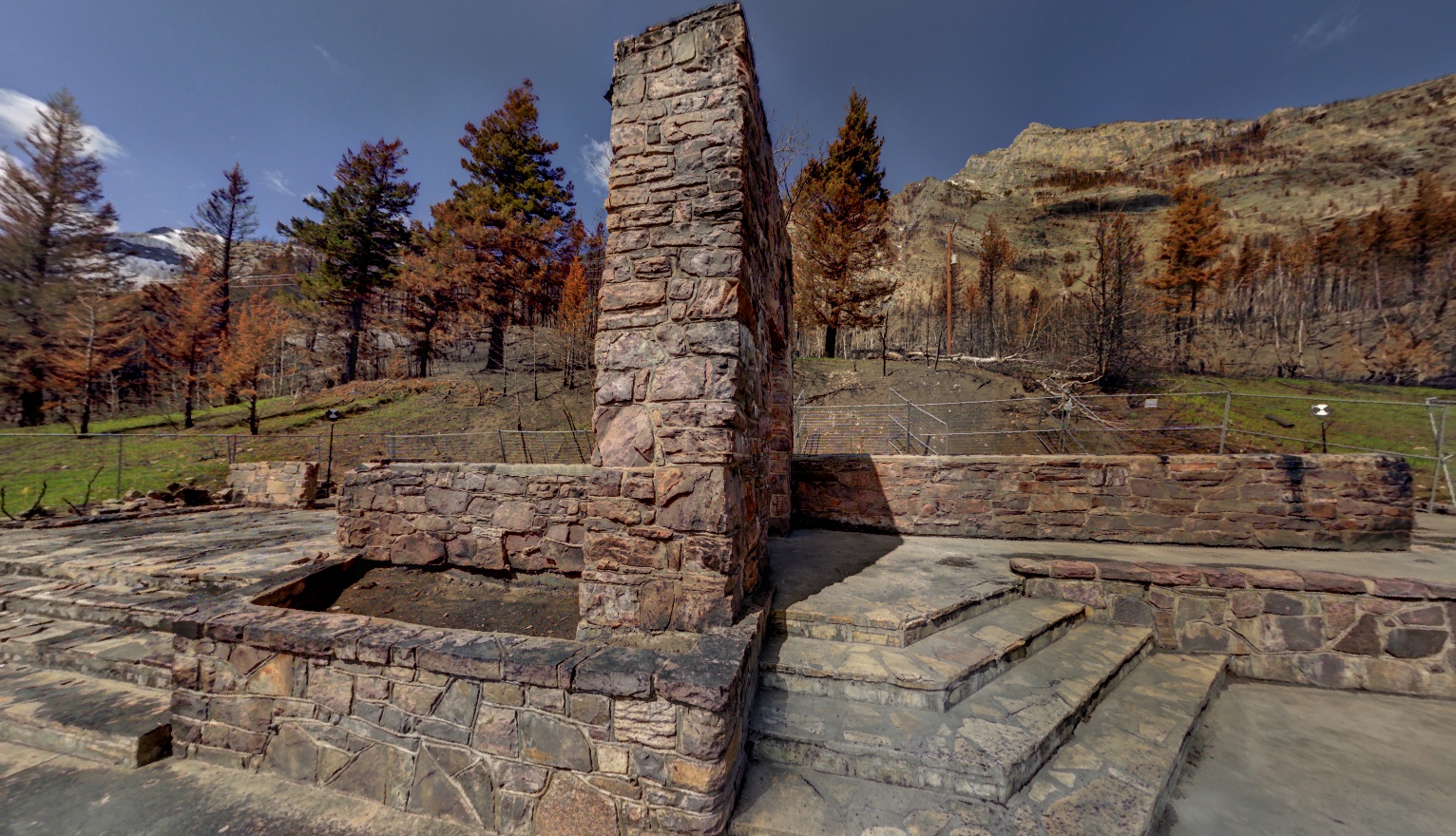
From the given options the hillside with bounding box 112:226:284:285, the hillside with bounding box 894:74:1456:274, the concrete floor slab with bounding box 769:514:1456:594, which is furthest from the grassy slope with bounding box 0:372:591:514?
the hillside with bounding box 894:74:1456:274

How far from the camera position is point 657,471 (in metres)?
2.73

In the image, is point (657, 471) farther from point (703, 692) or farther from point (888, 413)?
point (888, 413)

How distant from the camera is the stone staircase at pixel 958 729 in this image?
195 cm

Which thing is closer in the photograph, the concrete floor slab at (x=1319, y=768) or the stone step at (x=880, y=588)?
the concrete floor slab at (x=1319, y=768)

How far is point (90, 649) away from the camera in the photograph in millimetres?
3604

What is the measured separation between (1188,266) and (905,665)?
31.2 meters

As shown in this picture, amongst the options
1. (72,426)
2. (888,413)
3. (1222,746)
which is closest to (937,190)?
(888,413)

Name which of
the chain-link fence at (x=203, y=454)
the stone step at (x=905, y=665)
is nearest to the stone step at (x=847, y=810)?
the stone step at (x=905, y=665)

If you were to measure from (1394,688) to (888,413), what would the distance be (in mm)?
11919

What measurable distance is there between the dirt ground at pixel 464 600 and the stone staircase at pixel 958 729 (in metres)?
1.81

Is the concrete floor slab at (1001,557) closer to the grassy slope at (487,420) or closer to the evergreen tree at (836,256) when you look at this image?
the grassy slope at (487,420)

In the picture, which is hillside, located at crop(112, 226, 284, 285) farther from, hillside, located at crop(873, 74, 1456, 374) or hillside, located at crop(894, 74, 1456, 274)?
hillside, located at crop(894, 74, 1456, 274)

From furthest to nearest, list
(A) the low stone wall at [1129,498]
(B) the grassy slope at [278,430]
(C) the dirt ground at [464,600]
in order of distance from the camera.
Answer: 1. (B) the grassy slope at [278,430]
2. (A) the low stone wall at [1129,498]
3. (C) the dirt ground at [464,600]

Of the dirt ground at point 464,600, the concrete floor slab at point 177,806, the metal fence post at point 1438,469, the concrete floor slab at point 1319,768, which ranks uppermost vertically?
the metal fence post at point 1438,469
